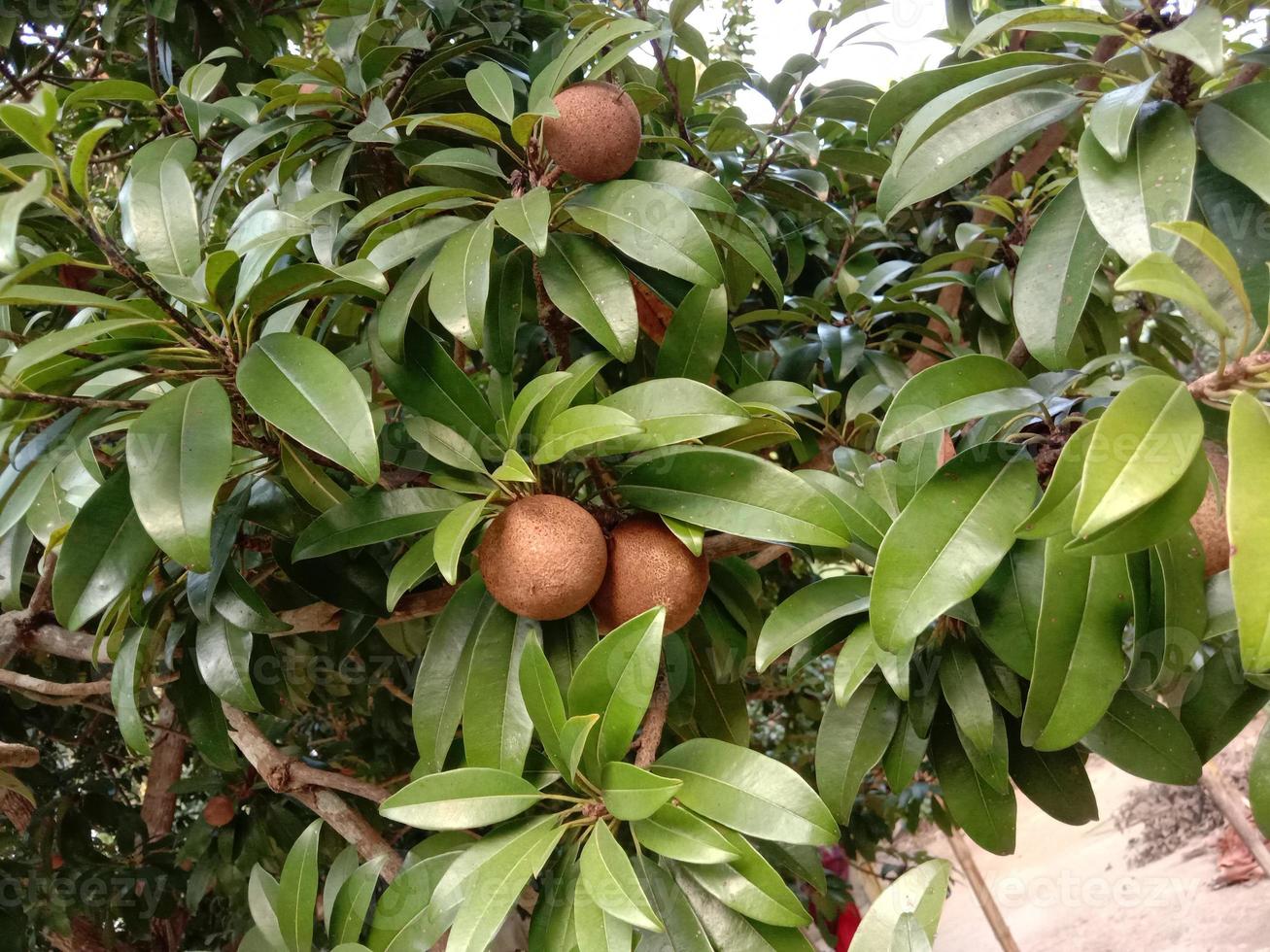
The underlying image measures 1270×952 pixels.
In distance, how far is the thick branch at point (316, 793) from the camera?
3.55 feet

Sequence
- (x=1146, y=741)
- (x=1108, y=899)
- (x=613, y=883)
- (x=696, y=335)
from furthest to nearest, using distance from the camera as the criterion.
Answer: (x=1108, y=899) → (x=696, y=335) → (x=1146, y=741) → (x=613, y=883)

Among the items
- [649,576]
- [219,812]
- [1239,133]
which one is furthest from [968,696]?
[219,812]

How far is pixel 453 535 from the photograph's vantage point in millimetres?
795

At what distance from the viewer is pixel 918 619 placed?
27.5 inches

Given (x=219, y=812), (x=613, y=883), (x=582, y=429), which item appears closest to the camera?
(x=613, y=883)

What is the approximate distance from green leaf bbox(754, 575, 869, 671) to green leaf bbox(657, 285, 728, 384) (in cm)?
28

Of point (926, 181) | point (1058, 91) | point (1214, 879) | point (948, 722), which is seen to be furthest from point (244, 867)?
point (1214, 879)

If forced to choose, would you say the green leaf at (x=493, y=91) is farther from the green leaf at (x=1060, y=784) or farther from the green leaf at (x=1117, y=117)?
the green leaf at (x=1060, y=784)

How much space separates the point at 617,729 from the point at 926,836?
17.7ft

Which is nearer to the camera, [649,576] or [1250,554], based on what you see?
[1250,554]

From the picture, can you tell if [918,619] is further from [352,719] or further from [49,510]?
[352,719]

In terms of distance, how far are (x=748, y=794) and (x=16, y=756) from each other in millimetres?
939

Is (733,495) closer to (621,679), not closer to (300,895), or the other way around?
(621,679)

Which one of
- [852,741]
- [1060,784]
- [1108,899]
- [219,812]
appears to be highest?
[852,741]
